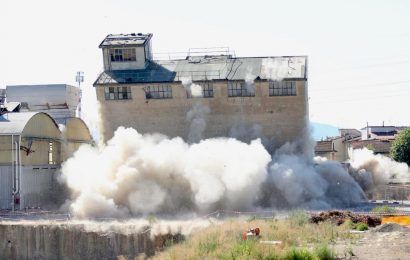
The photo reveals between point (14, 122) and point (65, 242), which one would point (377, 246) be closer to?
point (65, 242)

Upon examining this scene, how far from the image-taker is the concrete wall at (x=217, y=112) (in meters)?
51.2

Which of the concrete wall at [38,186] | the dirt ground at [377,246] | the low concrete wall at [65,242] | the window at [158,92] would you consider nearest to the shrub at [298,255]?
the dirt ground at [377,246]

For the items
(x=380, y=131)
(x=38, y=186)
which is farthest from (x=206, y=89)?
(x=380, y=131)

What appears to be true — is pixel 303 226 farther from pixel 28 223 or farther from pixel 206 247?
pixel 28 223

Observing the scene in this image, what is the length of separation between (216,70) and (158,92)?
4.54 metres

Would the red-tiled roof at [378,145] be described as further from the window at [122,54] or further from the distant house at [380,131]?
the window at [122,54]

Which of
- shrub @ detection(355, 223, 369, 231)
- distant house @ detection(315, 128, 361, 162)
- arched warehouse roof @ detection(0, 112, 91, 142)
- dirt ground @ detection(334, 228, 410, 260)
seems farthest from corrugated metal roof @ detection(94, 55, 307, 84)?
distant house @ detection(315, 128, 361, 162)

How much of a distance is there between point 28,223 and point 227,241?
44.2 feet

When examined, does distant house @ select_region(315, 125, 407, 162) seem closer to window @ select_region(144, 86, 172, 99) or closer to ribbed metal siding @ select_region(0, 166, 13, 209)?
window @ select_region(144, 86, 172, 99)

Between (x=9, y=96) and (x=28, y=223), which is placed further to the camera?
(x=9, y=96)

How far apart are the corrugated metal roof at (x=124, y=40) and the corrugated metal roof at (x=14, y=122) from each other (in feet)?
33.9

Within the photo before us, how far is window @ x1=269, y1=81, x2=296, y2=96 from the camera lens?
168 feet

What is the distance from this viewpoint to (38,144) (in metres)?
48.1

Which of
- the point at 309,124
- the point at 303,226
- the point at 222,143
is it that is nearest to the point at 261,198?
the point at 222,143
